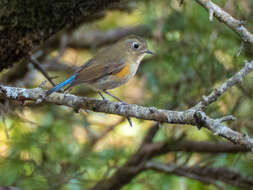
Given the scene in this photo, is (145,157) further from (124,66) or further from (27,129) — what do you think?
(27,129)

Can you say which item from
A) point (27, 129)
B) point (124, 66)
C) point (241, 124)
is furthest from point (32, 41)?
point (241, 124)

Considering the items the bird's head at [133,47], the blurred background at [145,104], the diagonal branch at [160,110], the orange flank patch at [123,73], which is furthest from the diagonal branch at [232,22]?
the bird's head at [133,47]

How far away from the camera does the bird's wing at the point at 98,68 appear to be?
3.96 metres

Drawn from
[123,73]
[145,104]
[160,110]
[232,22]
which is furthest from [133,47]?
[160,110]

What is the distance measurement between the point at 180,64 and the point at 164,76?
80 cm

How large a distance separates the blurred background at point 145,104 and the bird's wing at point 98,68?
50cm

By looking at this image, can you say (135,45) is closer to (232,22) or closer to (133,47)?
(133,47)

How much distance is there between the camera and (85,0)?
3271 millimetres

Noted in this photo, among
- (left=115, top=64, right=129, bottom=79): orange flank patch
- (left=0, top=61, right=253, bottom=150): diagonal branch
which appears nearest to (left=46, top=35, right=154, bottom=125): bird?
(left=115, top=64, right=129, bottom=79): orange flank patch

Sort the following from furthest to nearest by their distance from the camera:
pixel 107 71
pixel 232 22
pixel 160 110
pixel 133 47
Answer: pixel 133 47 < pixel 107 71 < pixel 232 22 < pixel 160 110

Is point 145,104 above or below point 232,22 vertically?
below

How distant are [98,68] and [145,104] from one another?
64 cm

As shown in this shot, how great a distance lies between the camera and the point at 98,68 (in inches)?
163

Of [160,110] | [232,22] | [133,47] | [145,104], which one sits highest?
[232,22]
